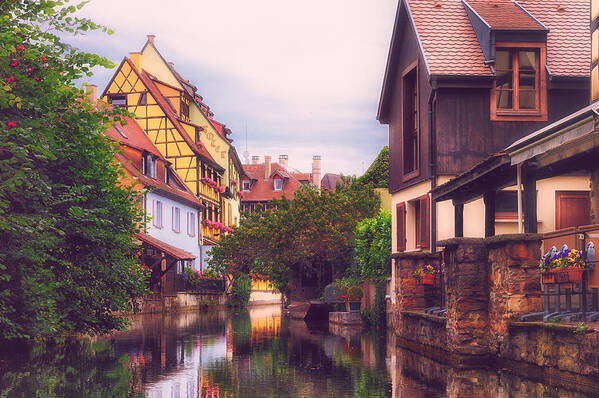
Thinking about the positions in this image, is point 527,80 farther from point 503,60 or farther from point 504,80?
point 503,60

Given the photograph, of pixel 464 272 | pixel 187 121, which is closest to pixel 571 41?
pixel 464 272

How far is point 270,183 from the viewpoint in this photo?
298 ft

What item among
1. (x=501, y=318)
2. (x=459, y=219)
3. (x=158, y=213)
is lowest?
(x=501, y=318)

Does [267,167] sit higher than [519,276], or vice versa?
[267,167]

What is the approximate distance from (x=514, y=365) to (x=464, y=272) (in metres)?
1.89

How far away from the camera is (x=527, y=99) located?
22375 millimetres

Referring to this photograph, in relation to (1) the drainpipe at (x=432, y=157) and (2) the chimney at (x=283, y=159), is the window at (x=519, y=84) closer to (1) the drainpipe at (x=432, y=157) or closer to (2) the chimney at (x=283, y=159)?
(1) the drainpipe at (x=432, y=157)

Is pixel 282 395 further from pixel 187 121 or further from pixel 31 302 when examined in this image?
pixel 187 121

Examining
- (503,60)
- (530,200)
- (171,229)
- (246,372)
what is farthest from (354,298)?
(171,229)

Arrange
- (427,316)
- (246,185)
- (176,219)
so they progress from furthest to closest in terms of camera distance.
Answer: (246,185), (176,219), (427,316)

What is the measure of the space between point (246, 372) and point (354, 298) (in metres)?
16.1

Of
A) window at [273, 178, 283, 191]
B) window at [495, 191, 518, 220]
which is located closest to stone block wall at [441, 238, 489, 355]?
window at [495, 191, 518, 220]

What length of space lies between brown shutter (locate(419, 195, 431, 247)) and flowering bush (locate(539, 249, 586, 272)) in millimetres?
11251

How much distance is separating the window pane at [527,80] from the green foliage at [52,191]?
34.2 ft
